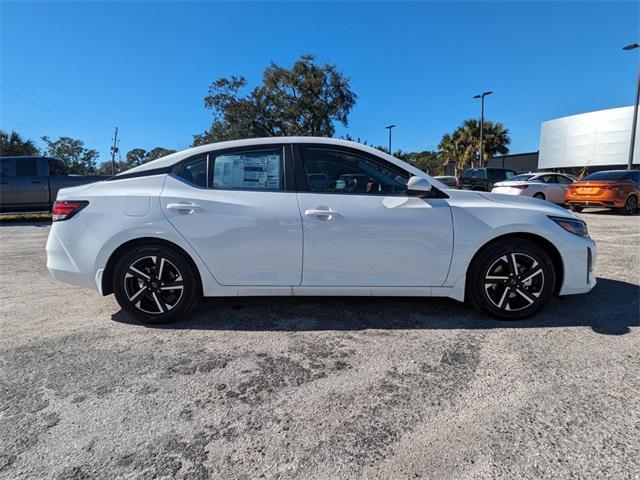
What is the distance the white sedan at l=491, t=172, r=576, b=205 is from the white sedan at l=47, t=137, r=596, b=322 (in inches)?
422

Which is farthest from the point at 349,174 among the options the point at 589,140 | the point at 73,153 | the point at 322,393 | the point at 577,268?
the point at 73,153

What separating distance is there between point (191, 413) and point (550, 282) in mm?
2987

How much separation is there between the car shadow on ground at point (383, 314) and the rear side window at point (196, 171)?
3.99 feet

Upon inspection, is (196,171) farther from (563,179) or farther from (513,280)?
(563,179)

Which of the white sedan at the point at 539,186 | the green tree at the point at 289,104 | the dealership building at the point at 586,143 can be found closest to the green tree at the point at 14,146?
the green tree at the point at 289,104

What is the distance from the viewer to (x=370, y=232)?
3061mm

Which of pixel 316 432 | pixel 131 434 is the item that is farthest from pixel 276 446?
pixel 131 434

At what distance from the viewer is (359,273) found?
3121mm

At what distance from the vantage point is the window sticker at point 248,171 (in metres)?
3.19

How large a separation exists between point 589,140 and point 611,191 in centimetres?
2936

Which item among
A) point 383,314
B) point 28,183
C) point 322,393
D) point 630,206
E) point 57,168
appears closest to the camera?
point 322,393

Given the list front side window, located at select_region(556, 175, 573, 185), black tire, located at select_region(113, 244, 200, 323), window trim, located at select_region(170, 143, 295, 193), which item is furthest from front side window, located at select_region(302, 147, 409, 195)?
front side window, located at select_region(556, 175, 573, 185)

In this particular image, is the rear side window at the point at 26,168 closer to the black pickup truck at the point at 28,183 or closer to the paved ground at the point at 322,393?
the black pickup truck at the point at 28,183

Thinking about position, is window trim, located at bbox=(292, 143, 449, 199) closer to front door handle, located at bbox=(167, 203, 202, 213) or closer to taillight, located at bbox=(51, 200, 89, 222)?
front door handle, located at bbox=(167, 203, 202, 213)
